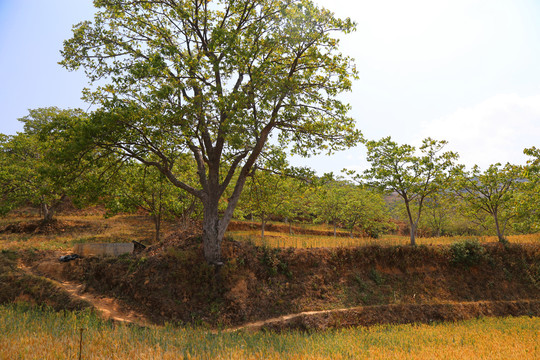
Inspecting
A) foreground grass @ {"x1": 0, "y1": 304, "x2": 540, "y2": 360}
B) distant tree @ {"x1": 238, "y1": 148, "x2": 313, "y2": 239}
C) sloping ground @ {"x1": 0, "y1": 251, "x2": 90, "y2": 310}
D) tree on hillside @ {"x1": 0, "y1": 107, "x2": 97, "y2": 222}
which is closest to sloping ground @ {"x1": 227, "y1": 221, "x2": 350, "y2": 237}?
tree on hillside @ {"x1": 0, "y1": 107, "x2": 97, "y2": 222}

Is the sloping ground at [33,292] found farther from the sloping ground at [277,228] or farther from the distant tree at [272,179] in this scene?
the sloping ground at [277,228]

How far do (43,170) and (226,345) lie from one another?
1088 cm

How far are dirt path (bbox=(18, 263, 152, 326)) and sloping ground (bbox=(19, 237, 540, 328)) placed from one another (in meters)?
0.35

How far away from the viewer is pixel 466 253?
62.3ft

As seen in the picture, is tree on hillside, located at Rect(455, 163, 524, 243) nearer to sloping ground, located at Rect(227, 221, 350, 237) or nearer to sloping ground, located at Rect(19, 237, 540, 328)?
sloping ground, located at Rect(19, 237, 540, 328)

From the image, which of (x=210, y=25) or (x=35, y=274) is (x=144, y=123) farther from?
(x=35, y=274)

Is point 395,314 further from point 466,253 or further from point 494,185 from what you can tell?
point 494,185

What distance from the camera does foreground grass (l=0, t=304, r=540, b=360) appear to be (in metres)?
5.87

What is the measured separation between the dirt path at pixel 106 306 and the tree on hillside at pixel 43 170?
4819 millimetres

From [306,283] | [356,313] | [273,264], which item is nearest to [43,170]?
[273,264]

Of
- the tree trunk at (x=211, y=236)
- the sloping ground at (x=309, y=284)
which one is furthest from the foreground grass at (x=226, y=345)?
the tree trunk at (x=211, y=236)

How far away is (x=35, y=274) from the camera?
1449 cm

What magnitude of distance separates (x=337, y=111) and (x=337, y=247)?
8856mm

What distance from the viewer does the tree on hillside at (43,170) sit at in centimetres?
1261
